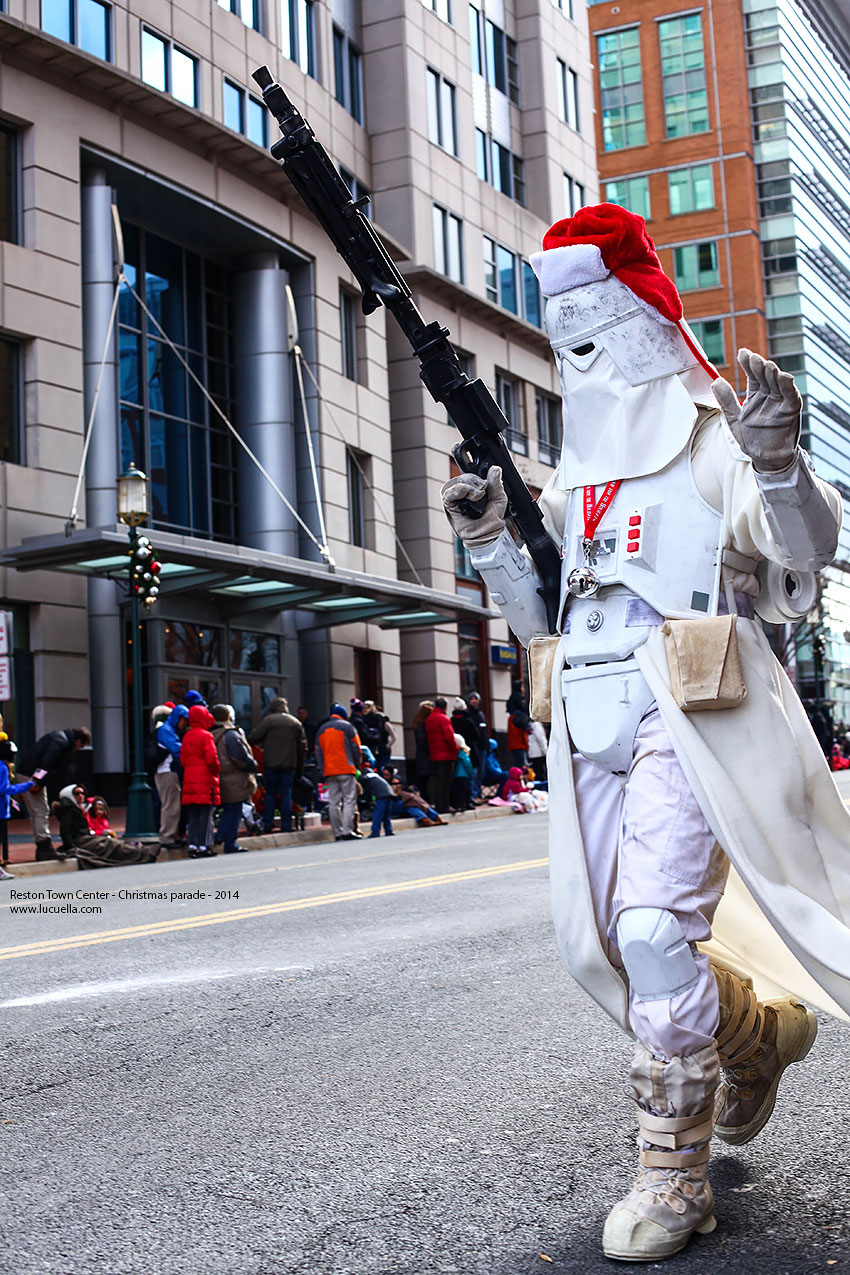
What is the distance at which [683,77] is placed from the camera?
6738cm

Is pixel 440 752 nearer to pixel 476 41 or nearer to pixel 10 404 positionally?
pixel 10 404

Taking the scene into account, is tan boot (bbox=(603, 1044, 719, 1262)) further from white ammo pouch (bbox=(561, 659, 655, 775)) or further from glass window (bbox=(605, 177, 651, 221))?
glass window (bbox=(605, 177, 651, 221))

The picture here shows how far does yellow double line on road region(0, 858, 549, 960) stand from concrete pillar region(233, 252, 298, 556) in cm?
1676

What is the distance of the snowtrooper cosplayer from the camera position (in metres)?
2.93

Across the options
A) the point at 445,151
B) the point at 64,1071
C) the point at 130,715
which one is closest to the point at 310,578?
the point at 130,715

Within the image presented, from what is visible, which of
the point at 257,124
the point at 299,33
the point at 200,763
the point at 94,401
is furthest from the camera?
the point at 299,33

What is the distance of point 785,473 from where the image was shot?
2926mm

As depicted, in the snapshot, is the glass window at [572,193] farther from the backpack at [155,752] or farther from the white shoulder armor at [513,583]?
the white shoulder armor at [513,583]

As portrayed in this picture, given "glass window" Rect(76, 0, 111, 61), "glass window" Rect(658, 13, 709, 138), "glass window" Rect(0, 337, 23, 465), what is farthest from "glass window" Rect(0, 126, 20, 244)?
"glass window" Rect(658, 13, 709, 138)

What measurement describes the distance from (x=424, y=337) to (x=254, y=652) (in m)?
22.7

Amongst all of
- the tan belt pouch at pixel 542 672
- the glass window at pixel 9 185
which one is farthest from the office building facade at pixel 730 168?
the tan belt pouch at pixel 542 672

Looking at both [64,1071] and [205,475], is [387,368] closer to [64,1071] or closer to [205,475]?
[205,475]

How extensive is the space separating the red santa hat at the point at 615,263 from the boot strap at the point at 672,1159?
6.05 feet

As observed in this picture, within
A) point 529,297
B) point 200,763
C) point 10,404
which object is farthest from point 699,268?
point 200,763
